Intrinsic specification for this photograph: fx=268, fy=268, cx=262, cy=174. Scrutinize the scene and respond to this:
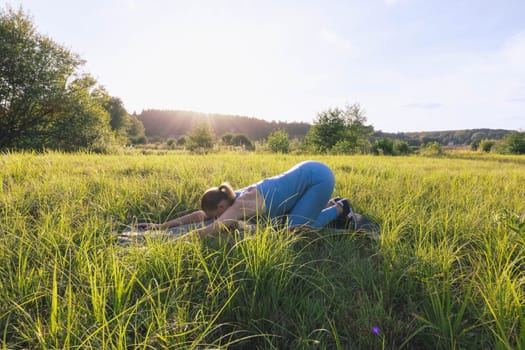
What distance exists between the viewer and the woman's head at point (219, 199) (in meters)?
2.53

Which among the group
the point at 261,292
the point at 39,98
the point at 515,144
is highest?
the point at 39,98

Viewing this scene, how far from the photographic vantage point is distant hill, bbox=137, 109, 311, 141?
4072 inches

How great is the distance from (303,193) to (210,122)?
10606 cm

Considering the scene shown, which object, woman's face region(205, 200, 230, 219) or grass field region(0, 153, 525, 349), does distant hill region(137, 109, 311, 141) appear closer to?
woman's face region(205, 200, 230, 219)

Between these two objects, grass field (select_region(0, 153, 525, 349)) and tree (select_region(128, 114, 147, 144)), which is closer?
grass field (select_region(0, 153, 525, 349))

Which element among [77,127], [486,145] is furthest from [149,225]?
[486,145]

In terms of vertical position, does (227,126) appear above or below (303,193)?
above

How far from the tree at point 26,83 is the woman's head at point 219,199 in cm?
1724

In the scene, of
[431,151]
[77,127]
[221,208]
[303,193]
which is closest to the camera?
[221,208]

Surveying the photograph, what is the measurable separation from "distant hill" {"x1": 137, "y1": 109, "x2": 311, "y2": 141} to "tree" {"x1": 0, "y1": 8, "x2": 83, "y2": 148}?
8627 centimetres

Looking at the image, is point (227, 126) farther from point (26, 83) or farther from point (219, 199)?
point (219, 199)

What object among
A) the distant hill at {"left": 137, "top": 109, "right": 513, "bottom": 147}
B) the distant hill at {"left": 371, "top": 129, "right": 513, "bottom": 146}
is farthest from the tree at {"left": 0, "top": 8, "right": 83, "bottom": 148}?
the distant hill at {"left": 371, "top": 129, "right": 513, "bottom": 146}

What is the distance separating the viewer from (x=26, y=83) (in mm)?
14742

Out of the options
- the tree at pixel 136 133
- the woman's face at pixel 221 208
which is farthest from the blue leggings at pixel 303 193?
the tree at pixel 136 133
